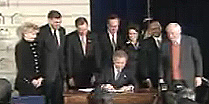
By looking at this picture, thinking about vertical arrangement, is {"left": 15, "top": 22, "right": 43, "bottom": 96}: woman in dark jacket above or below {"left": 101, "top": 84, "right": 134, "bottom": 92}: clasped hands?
above

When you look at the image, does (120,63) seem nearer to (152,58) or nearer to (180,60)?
(152,58)

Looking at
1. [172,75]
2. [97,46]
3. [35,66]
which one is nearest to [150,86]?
[172,75]

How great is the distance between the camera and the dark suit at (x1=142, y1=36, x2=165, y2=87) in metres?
6.87

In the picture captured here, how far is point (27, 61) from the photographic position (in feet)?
22.2

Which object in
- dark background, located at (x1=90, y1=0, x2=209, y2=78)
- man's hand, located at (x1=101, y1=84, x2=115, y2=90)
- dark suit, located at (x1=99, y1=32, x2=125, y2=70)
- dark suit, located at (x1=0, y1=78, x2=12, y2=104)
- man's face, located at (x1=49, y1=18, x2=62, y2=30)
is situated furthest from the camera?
dark background, located at (x1=90, y1=0, x2=209, y2=78)

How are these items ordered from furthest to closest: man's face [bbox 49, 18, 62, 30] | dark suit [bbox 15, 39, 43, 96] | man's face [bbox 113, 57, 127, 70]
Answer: man's face [bbox 49, 18, 62, 30], dark suit [bbox 15, 39, 43, 96], man's face [bbox 113, 57, 127, 70]

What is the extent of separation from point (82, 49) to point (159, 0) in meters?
1.94

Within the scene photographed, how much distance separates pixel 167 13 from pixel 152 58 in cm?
162

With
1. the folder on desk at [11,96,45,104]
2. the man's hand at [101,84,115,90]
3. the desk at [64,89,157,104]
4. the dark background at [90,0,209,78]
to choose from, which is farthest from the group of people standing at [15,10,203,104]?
the dark background at [90,0,209,78]

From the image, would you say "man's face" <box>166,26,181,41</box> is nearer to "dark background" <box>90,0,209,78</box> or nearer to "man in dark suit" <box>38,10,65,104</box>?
"dark background" <box>90,0,209,78</box>

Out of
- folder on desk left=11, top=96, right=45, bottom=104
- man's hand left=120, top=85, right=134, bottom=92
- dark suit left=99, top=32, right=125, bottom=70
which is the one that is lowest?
folder on desk left=11, top=96, right=45, bottom=104

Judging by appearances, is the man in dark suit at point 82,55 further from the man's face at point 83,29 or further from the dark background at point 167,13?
the dark background at point 167,13

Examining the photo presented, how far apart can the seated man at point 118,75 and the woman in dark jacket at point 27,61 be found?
97cm

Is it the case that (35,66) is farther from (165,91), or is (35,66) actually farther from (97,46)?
(165,91)
